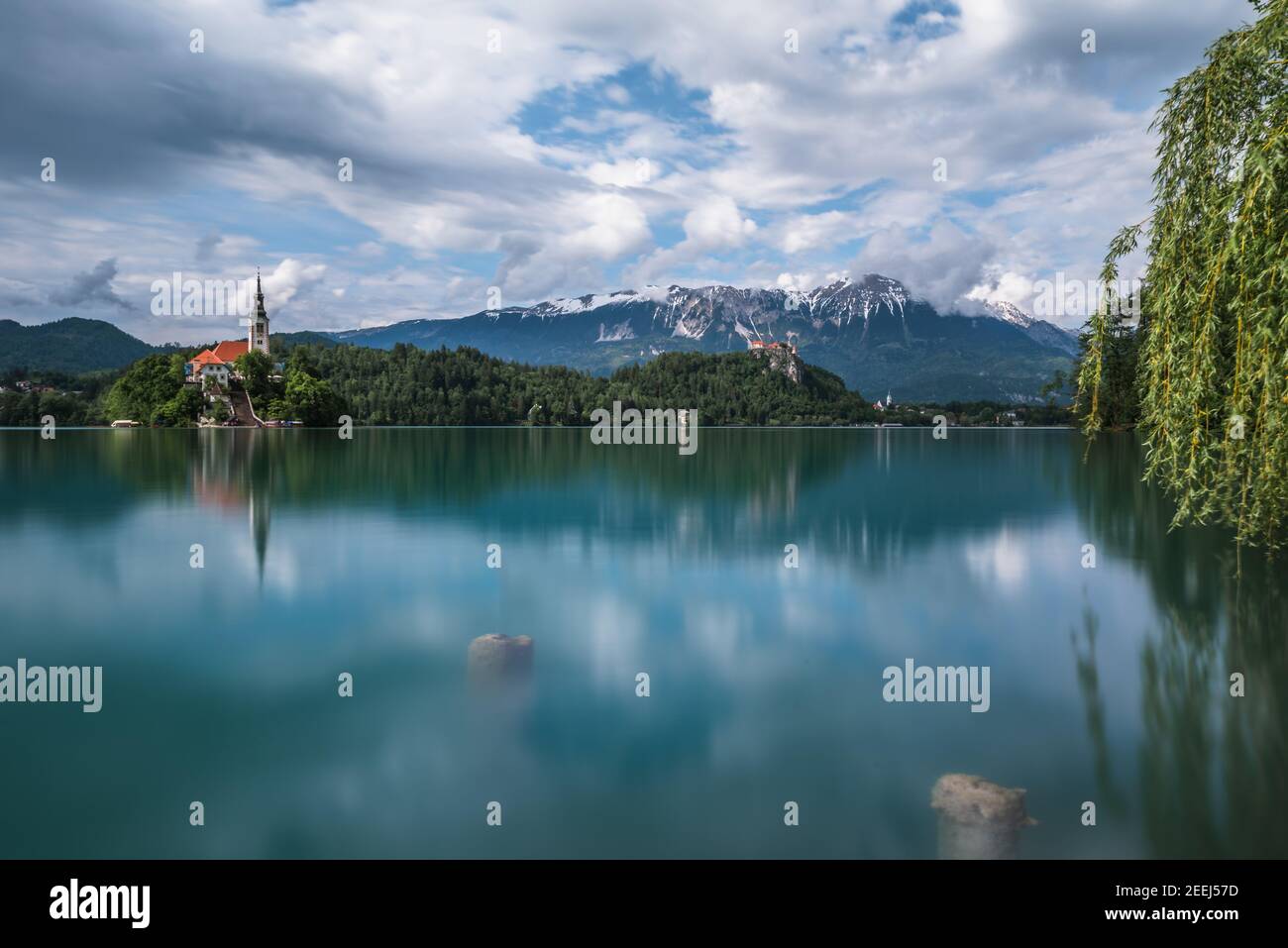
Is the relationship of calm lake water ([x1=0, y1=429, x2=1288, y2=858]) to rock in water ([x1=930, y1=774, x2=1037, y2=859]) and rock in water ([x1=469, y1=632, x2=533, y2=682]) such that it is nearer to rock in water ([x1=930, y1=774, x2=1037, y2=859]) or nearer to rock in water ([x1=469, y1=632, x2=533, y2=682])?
rock in water ([x1=930, y1=774, x2=1037, y2=859])

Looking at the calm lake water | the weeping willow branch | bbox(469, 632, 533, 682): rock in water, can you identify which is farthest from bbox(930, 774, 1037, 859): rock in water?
bbox(469, 632, 533, 682): rock in water

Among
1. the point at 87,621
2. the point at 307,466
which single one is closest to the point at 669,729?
the point at 87,621

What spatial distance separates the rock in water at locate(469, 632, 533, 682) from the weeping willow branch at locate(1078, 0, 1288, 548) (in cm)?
1137

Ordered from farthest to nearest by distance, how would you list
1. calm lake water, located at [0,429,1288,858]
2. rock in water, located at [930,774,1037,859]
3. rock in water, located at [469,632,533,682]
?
rock in water, located at [469,632,533,682]
calm lake water, located at [0,429,1288,858]
rock in water, located at [930,774,1037,859]

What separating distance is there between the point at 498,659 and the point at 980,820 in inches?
343

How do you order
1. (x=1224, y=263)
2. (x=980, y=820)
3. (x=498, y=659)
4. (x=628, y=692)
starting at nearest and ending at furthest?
1. (x=980, y=820)
2. (x=1224, y=263)
3. (x=628, y=692)
4. (x=498, y=659)

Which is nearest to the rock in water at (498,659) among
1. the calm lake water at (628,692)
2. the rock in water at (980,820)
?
the calm lake water at (628,692)

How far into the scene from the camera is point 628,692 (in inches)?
519

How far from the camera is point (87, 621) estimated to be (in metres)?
17.4

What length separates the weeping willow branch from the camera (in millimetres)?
9203

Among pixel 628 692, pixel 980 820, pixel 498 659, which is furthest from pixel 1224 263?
pixel 498 659

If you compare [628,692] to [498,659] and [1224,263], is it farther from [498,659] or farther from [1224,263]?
[1224,263]

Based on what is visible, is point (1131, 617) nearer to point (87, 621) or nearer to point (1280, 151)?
point (1280, 151)
